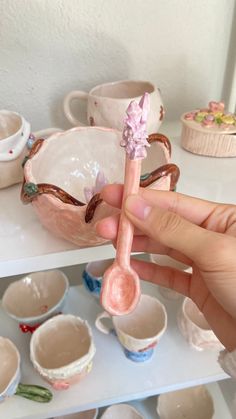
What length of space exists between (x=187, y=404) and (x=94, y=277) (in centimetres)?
33

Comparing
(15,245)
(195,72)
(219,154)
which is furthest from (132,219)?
(195,72)

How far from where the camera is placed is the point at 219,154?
641 mm

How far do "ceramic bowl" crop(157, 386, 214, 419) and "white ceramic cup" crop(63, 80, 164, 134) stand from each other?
1.77 feet

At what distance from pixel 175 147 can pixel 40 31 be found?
0.28 m

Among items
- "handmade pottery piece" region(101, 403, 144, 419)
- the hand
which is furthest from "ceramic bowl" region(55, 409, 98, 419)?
the hand

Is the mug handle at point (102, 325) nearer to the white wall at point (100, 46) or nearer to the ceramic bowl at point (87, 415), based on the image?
the ceramic bowl at point (87, 415)

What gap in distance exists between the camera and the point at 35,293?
2.55 feet

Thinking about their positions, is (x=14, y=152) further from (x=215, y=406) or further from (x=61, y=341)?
(x=215, y=406)

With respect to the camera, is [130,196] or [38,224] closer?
[130,196]

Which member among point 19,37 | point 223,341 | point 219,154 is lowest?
point 223,341

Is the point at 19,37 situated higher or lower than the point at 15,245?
higher

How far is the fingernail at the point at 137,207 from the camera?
36 centimetres

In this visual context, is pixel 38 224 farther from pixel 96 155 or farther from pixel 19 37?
pixel 19 37

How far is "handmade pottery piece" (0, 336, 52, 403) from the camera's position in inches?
23.1
